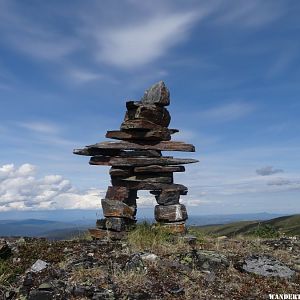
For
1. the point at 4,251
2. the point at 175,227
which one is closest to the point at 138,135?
the point at 175,227

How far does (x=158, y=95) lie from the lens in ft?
69.5

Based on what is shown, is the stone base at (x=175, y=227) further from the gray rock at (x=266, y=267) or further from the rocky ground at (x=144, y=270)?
the gray rock at (x=266, y=267)

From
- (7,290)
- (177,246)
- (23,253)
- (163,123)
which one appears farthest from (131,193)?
(7,290)

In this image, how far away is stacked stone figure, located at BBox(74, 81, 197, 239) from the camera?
20203mm

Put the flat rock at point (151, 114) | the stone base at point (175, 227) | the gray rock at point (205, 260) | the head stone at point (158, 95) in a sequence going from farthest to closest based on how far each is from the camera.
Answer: the head stone at point (158, 95) < the flat rock at point (151, 114) < the stone base at point (175, 227) < the gray rock at point (205, 260)

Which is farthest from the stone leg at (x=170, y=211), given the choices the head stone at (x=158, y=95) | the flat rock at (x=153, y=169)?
the head stone at (x=158, y=95)

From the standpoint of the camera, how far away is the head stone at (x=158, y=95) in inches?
834

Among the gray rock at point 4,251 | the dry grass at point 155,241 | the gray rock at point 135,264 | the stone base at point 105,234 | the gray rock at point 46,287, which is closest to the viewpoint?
the gray rock at point 46,287

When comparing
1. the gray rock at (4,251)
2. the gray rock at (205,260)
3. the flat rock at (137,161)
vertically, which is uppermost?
the flat rock at (137,161)

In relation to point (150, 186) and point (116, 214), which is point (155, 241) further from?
point (150, 186)

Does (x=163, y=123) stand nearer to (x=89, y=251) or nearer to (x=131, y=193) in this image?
(x=131, y=193)

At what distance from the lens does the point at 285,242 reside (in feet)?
62.1

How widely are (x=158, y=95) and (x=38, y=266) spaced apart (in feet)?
35.6

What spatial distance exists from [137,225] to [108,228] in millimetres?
1444
